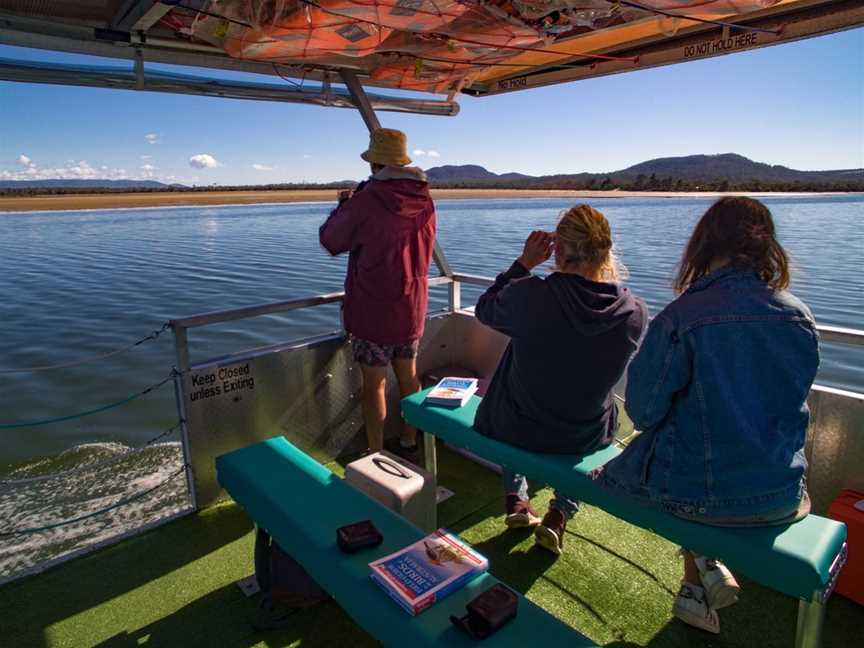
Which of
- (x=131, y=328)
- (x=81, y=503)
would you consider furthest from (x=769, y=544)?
(x=131, y=328)

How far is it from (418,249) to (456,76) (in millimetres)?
1236

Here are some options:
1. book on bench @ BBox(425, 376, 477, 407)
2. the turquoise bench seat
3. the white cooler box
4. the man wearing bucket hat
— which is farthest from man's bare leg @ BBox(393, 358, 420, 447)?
the turquoise bench seat

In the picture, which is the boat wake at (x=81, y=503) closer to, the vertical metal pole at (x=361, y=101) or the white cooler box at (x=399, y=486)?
the white cooler box at (x=399, y=486)

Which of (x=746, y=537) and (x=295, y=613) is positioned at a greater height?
(x=746, y=537)

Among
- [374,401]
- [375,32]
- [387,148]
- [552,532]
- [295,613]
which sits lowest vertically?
[295,613]

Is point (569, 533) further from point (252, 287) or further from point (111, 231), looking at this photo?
point (111, 231)

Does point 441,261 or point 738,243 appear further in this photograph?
point 441,261

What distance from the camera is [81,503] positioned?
3.55 m

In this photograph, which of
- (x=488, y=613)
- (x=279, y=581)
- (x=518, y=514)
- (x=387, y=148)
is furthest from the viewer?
(x=387, y=148)

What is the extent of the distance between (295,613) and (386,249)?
5.33 ft

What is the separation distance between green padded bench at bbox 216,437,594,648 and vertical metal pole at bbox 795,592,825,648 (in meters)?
0.73

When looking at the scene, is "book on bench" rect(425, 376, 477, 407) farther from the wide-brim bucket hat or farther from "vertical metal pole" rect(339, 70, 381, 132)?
"vertical metal pole" rect(339, 70, 381, 132)

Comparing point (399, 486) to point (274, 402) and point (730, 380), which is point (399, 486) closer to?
point (274, 402)

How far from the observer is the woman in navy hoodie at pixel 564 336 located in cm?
198
